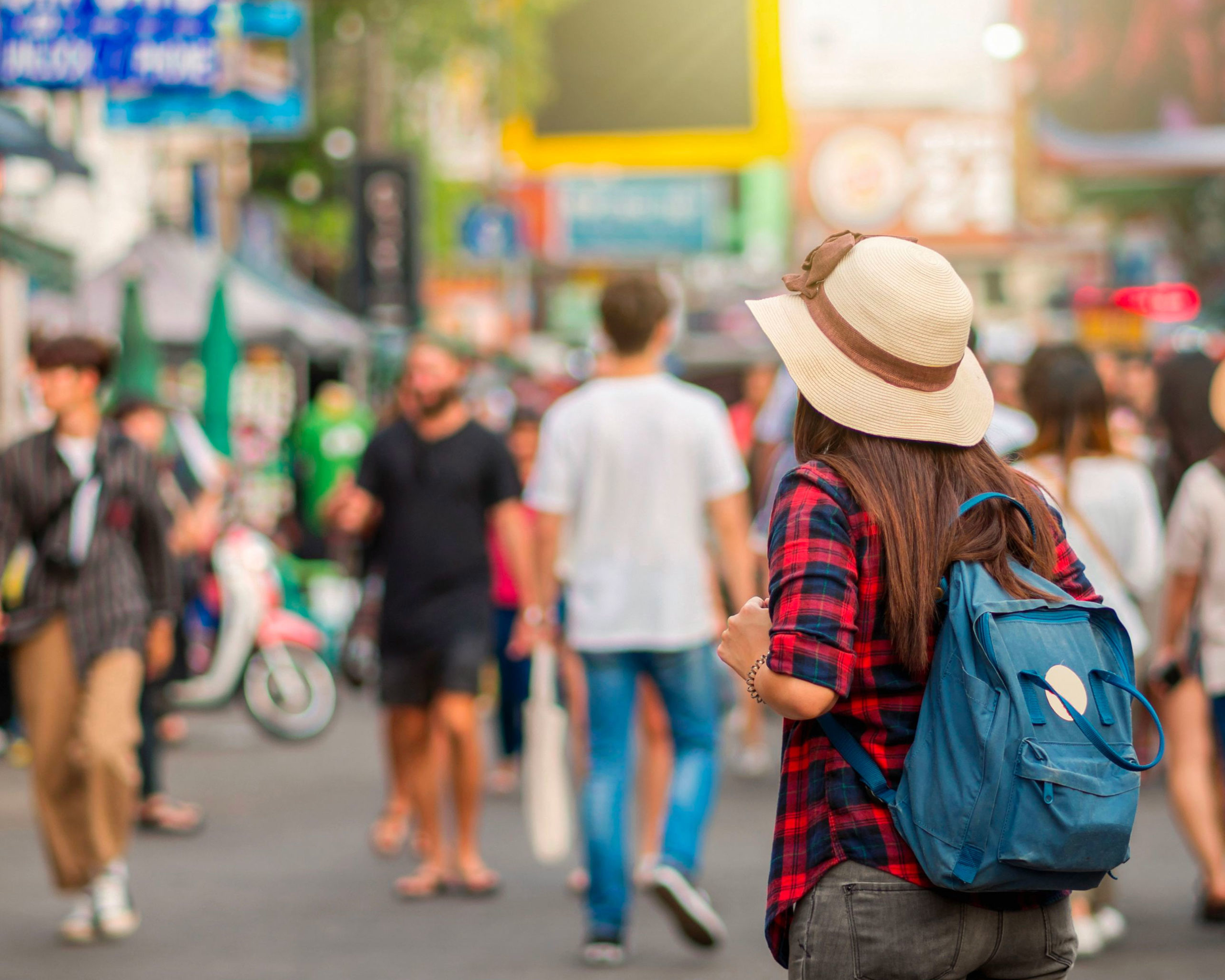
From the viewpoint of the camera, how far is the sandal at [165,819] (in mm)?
8297

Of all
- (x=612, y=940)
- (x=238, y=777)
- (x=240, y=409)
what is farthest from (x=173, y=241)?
(x=612, y=940)

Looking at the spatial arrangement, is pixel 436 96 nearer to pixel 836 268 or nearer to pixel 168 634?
pixel 168 634

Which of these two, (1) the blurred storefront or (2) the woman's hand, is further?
(1) the blurred storefront

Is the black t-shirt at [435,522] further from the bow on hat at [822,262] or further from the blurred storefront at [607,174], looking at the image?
the bow on hat at [822,262]

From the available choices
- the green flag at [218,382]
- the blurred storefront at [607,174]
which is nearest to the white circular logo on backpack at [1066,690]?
the blurred storefront at [607,174]

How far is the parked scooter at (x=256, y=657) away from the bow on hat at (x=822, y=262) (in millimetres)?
8231

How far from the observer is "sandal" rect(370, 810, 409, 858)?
7.75 metres

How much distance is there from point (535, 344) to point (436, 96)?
842 inches

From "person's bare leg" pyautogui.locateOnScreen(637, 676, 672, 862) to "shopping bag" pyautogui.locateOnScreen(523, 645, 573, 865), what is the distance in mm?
557

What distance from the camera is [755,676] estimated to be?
2809 millimetres

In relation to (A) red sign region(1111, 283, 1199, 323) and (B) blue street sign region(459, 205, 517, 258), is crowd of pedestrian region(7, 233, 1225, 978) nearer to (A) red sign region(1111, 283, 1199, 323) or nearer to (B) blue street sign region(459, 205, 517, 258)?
(A) red sign region(1111, 283, 1199, 323)

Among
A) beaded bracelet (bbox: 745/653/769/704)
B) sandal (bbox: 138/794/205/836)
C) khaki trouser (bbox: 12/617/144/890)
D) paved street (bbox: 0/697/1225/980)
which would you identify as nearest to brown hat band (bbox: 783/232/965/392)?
beaded bracelet (bbox: 745/653/769/704)

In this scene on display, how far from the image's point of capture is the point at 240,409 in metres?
20.6

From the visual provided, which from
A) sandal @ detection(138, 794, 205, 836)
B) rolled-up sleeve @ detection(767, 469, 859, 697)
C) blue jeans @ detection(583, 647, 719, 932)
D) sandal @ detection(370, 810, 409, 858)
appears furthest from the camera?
sandal @ detection(138, 794, 205, 836)
